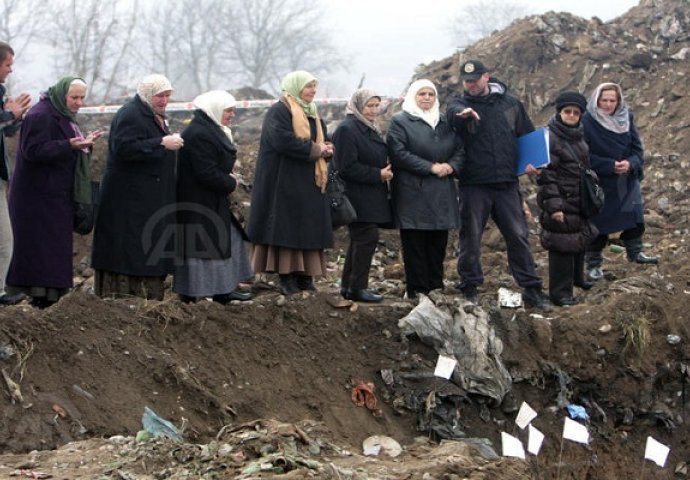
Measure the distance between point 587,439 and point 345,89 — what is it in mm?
62707

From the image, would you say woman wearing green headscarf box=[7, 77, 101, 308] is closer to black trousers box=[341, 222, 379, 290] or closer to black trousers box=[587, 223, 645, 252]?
black trousers box=[341, 222, 379, 290]

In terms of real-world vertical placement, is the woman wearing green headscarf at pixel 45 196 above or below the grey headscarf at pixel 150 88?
below

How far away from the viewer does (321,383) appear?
7.34 meters

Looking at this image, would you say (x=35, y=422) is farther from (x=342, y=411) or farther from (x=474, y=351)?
(x=474, y=351)

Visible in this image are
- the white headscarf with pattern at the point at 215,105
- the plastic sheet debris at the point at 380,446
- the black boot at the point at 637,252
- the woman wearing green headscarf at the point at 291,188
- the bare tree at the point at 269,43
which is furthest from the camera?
the bare tree at the point at 269,43

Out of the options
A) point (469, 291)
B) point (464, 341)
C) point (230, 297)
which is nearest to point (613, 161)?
point (469, 291)

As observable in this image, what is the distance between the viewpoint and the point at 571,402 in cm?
816

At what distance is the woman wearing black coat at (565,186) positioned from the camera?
27.6ft

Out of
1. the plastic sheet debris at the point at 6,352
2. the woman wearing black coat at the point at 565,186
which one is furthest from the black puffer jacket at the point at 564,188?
the plastic sheet debris at the point at 6,352

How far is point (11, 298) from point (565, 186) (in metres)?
4.19

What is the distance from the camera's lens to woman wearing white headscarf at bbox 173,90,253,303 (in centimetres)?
775

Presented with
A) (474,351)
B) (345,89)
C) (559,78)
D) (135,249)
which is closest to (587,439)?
(474,351)

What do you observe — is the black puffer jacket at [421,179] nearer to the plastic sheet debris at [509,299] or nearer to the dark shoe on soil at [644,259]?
the plastic sheet debris at [509,299]

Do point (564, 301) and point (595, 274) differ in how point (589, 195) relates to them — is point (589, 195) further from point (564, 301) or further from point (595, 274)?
point (595, 274)
